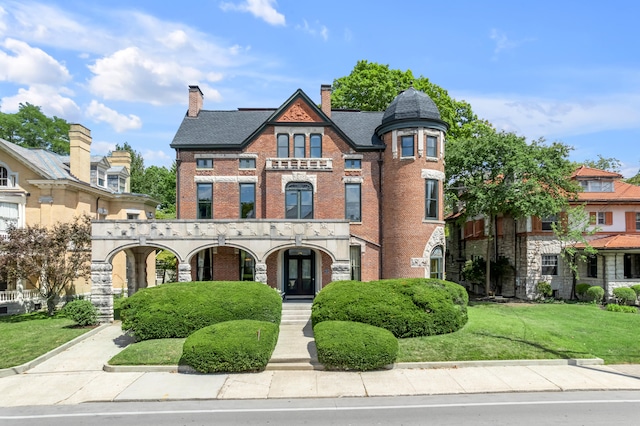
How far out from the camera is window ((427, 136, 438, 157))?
2506 centimetres

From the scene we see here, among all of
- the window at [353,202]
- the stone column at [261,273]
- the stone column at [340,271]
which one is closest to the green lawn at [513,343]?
the stone column at [261,273]

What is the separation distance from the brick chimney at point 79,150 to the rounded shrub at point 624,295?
35756mm

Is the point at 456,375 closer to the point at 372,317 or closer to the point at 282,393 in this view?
the point at 372,317

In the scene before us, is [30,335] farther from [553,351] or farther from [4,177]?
[553,351]

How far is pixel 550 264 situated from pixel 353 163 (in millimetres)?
15411

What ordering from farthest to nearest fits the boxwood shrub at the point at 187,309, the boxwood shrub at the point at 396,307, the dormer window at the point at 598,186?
the dormer window at the point at 598,186, the boxwood shrub at the point at 187,309, the boxwood shrub at the point at 396,307

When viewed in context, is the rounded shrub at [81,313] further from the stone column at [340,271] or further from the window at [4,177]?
the window at [4,177]

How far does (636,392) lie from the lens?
1168 centimetres

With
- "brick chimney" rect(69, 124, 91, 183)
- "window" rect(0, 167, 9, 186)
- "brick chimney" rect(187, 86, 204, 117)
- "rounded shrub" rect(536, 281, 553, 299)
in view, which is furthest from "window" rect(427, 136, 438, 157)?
"window" rect(0, 167, 9, 186)

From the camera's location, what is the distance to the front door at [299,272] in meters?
25.1

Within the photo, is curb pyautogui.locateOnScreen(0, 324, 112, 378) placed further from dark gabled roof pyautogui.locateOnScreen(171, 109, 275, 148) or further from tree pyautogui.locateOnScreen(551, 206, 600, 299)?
tree pyautogui.locateOnScreen(551, 206, 600, 299)

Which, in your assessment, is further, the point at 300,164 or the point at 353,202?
the point at 353,202

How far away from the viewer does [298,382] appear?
12.7m

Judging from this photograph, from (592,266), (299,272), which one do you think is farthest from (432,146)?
(592,266)
